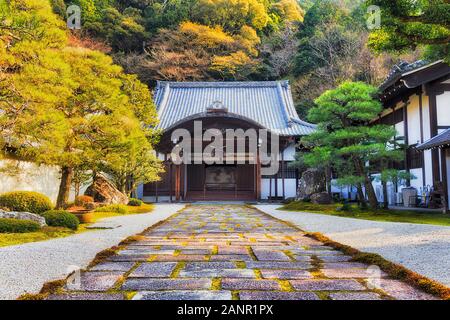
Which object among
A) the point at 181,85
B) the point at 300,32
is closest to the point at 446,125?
the point at 181,85

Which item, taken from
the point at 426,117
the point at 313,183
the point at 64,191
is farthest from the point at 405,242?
the point at 313,183

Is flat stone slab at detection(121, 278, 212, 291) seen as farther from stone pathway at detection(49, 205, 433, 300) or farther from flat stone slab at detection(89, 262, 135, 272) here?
flat stone slab at detection(89, 262, 135, 272)

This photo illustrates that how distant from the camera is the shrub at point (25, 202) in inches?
370

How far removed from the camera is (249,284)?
323 centimetres

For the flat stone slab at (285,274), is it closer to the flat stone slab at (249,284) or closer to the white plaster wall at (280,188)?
the flat stone slab at (249,284)

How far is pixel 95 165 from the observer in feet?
36.9

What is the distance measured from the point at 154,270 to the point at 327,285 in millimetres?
1727

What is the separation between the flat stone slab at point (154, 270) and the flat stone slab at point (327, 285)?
1261 mm

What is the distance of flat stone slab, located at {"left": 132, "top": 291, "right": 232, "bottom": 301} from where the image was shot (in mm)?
2842

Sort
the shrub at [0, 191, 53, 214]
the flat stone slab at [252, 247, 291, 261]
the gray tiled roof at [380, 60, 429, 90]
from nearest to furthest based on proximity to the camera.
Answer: the flat stone slab at [252, 247, 291, 261], the shrub at [0, 191, 53, 214], the gray tiled roof at [380, 60, 429, 90]

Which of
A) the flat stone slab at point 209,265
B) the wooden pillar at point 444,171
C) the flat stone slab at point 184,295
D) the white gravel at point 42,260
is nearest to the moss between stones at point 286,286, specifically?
the flat stone slab at point 184,295

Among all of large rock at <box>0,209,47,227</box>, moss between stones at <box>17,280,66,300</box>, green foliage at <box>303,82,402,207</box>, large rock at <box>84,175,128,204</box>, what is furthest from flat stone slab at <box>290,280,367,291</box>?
large rock at <box>84,175,128,204</box>

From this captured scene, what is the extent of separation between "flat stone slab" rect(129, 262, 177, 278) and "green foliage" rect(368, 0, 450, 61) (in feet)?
15.7

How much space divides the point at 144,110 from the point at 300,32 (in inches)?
864
